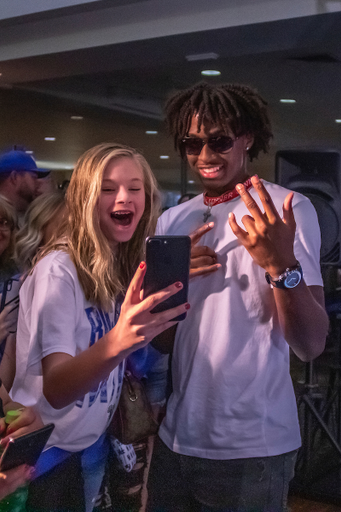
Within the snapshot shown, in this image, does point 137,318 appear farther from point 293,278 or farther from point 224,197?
point 224,197

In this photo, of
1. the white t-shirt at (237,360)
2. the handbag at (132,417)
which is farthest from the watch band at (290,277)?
the handbag at (132,417)

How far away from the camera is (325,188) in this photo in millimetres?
1233

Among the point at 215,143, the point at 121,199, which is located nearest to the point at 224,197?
the point at 215,143

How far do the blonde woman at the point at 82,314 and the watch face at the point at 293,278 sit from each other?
0.62 ft

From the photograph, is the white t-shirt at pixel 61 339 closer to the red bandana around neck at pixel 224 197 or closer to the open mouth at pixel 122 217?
the open mouth at pixel 122 217

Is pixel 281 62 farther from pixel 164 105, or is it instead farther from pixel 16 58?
pixel 16 58

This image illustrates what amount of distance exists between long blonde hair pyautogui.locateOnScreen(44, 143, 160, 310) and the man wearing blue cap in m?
0.27

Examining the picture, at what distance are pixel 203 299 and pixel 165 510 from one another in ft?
1.73

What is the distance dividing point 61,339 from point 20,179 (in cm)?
58

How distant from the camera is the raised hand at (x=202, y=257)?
1.09 m

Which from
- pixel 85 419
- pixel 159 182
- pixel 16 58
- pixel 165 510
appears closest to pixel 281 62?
pixel 159 182

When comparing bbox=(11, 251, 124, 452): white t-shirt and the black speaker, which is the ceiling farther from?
bbox=(11, 251, 124, 452): white t-shirt

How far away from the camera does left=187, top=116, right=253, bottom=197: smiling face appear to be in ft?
3.61

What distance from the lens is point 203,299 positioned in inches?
43.5
